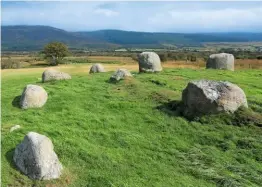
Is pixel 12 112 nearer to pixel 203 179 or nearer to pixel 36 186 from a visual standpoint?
pixel 36 186

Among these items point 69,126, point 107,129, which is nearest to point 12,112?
point 69,126

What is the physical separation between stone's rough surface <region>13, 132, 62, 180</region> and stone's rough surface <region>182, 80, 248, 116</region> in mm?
7843

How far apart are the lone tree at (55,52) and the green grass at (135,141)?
185 feet

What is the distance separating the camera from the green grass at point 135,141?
14859 mm

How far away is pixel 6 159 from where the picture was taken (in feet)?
52.2

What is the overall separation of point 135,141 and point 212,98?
451 centimetres

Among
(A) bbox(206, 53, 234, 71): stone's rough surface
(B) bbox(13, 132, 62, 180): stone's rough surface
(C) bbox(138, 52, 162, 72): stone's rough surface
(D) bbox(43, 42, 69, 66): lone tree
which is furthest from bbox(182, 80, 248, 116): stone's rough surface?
(D) bbox(43, 42, 69, 66): lone tree

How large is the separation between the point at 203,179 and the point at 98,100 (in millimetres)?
10258

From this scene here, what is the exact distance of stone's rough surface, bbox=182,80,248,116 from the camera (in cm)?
1922

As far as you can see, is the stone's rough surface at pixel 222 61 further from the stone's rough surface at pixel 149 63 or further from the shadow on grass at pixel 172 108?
the shadow on grass at pixel 172 108

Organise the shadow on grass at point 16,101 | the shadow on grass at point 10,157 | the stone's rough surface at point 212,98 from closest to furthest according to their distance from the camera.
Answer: the shadow on grass at point 10,157 → the stone's rough surface at point 212,98 → the shadow on grass at point 16,101

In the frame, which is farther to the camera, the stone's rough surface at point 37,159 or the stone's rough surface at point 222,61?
the stone's rough surface at point 222,61

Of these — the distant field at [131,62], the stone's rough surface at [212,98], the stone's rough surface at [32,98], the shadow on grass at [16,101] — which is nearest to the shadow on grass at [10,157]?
the stone's rough surface at [32,98]

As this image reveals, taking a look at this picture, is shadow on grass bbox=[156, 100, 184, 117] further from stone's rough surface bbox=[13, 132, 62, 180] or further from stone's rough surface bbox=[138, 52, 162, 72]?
stone's rough surface bbox=[138, 52, 162, 72]
